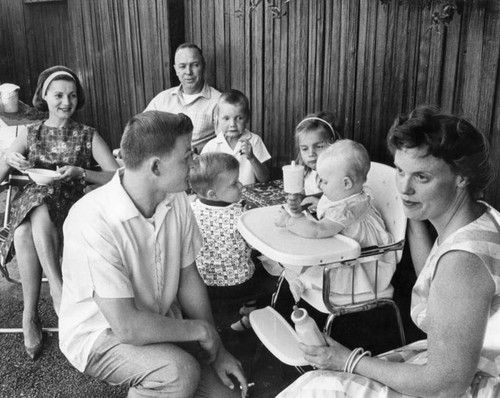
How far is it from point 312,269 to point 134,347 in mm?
957

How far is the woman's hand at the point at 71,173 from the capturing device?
322 cm

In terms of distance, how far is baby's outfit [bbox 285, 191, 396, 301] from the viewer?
2.46 m

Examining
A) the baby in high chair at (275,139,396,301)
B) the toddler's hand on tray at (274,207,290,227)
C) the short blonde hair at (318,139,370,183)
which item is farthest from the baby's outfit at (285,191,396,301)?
the toddler's hand on tray at (274,207,290,227)

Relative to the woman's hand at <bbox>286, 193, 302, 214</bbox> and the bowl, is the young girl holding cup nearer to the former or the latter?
the woman's hand at <bbox>286, 193, 302, 214</bbox>

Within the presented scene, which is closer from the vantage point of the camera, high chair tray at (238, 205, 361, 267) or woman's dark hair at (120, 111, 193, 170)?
woman's dark hair at (120, 111, 193, 170)

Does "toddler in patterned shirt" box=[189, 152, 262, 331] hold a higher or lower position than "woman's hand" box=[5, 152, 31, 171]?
lower

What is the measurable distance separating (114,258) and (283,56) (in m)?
2.81

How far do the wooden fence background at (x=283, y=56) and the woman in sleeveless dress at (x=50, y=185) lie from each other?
5.01 feet

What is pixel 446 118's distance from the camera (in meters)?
1.58

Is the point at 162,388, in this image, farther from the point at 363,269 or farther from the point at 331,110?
the point at 331,110

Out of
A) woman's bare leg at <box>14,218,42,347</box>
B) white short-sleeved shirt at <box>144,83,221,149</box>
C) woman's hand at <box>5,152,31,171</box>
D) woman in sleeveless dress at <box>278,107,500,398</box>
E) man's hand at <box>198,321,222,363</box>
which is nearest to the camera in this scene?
woman in sleeveless dress at <box>278,107,500,398</box>

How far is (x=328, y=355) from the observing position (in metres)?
1.62

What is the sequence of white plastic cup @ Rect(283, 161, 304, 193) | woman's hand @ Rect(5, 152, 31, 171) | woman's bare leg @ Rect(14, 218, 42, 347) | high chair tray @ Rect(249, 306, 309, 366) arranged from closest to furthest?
high chair tray @ Rect(249, 306, 309, 366) < white plastic cup @ Rect(283, 161, 304, 193) < woman's bare leg @ Rect(14, 218, 42, 347) < woman's hand @ Rect(5, 152, 31, 171)

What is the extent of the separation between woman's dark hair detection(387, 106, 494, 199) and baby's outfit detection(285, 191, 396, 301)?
90 cm
